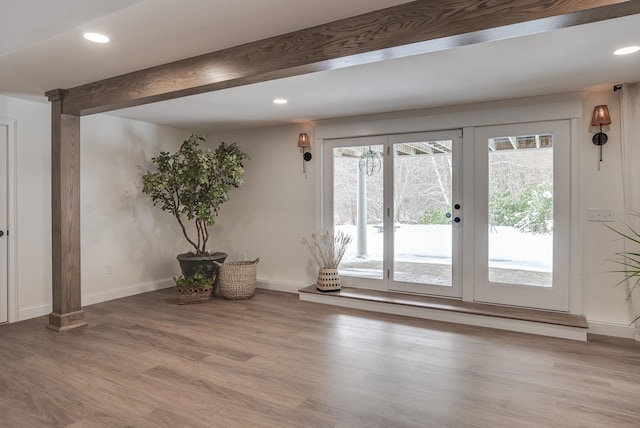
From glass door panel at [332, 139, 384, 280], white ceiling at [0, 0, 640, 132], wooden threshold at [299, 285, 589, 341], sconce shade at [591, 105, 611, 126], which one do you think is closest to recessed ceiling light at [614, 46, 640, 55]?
white ceiling at [0, 0, 640, 132]

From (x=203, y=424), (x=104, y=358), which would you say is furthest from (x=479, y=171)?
(x=104, y=358)

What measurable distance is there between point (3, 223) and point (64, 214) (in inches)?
27.8

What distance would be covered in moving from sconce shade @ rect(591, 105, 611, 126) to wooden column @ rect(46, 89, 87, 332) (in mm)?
4856

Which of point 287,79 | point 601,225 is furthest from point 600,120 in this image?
point 287,79

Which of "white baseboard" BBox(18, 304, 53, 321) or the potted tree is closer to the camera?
"white baseboard" BBox(18, 304, 53, 321)

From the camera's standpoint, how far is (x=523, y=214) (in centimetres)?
402

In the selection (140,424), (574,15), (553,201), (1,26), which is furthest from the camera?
(553,201)

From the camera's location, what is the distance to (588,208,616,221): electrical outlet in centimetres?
363

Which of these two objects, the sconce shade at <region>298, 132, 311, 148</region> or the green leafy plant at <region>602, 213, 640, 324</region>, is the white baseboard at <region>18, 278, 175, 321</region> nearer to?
the sconce shade at <region>298, 132, 311, 148</region>

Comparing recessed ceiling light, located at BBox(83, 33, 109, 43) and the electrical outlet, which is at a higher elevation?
recessed ceiling light, located at BBox(83, 33, 109, 43)

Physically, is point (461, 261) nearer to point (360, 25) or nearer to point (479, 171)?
point (479, 171)

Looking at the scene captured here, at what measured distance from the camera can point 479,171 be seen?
13.9 feet

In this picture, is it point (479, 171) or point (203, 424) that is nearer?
point (203, 424)

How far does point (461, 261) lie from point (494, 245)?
0.38 m
